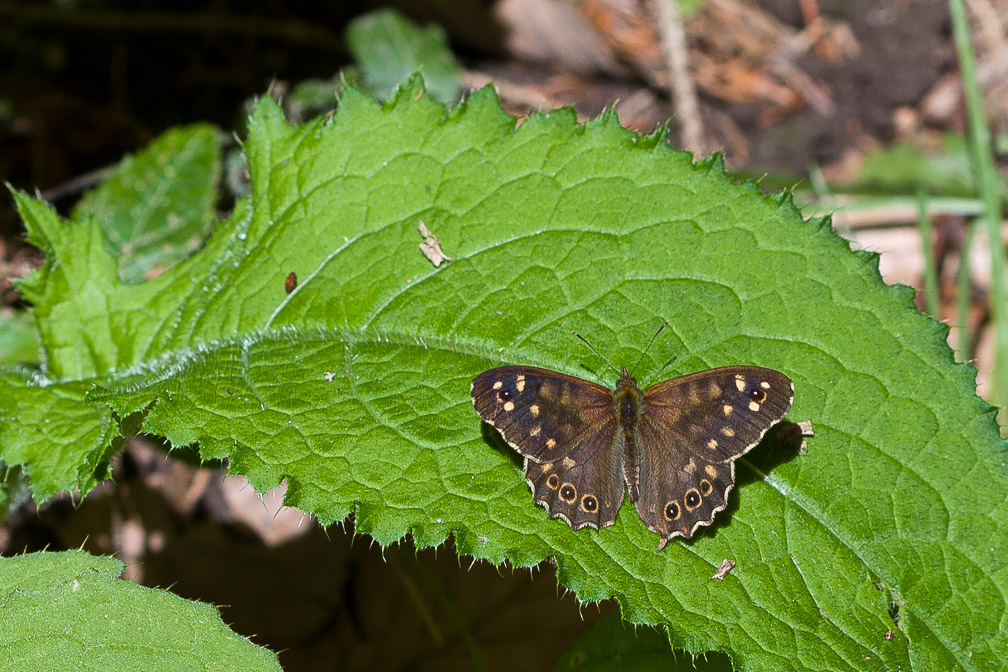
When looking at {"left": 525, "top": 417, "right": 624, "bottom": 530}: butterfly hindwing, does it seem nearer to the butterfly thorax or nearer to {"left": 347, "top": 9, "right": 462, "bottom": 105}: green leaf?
the butterfly thorax

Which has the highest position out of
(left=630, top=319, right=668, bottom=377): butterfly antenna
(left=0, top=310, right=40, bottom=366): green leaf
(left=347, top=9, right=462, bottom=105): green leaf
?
(left=347, top=9, right=462, bottom=105): green leaf

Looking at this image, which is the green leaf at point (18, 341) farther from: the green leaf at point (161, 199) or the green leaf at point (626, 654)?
the green leaf at point (626, 654)

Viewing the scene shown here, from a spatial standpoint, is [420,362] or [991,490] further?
[420,362]

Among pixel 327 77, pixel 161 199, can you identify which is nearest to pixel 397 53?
pixel 327 77

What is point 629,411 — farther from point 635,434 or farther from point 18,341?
point 18,341

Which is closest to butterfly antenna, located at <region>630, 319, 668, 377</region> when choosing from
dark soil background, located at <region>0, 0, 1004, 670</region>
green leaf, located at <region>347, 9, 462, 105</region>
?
dark soil background, located at <region>0, 0, 1004, 670</region>

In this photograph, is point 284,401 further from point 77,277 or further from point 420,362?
point 77,277

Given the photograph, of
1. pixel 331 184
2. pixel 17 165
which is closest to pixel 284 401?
pixel 331 184

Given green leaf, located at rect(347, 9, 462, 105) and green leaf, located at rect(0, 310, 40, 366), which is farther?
green leaf, located at rect(347, 9, 462, 105)
